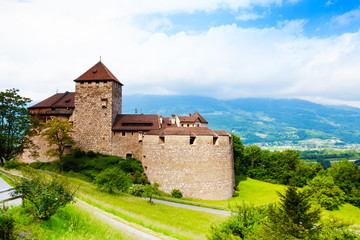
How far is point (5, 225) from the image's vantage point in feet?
24.3

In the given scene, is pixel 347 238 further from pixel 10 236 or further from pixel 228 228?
pixel 10 236

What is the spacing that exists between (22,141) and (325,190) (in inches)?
1889

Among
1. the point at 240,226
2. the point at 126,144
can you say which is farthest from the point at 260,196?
the point at 240,226

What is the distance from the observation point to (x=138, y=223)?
14602 mm

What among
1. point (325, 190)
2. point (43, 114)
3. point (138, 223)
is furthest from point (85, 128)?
point (325, 190)

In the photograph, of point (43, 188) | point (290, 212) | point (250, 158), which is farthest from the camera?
point (250, 158)

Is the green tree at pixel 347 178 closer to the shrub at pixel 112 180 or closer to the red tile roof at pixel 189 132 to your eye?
the red tile roof at pixel 189 132

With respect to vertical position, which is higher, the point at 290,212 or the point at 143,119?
the point at 143,119

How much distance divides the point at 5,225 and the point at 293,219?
1183cm

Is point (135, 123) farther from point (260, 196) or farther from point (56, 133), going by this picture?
point (260, 196)

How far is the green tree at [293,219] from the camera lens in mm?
10195

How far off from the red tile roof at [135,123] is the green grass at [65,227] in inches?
1098

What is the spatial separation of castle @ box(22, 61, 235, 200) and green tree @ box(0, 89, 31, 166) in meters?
12.3

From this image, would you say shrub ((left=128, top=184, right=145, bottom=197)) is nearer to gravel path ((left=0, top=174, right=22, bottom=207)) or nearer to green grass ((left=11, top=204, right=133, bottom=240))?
gravel path ((left=0, top=174, right=22, bottom=207))
